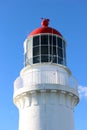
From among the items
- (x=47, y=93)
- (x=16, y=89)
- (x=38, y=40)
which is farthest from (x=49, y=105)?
(x=38, y=40)

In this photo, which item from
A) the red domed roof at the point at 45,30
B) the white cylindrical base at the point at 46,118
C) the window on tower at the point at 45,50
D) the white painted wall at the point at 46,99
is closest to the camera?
the white cylindrical base at the point at 46,118

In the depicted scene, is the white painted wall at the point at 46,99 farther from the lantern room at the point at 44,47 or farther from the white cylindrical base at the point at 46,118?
the lantern room at the point at 44,47

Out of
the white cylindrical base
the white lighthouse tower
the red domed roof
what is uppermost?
the red domed roof

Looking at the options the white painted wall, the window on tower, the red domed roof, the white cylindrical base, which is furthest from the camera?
the red domed roof

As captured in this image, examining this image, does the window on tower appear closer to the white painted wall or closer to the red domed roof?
the red domed roof

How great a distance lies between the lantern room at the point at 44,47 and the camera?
57.0 feet

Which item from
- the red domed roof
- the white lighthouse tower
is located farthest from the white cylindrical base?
the red domed roof

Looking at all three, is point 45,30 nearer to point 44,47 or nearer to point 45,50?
point 44,47

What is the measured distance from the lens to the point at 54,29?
59.7ft

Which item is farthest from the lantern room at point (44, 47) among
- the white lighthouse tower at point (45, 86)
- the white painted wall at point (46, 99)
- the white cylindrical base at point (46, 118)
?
the white cylindrical base at point (46, 118)

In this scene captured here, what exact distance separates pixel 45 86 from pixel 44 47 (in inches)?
99.5

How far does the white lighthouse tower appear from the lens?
51.8 ft

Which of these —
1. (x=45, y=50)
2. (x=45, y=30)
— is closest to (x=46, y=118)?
(x=45, y=50)

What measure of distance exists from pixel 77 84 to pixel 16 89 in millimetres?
3117
